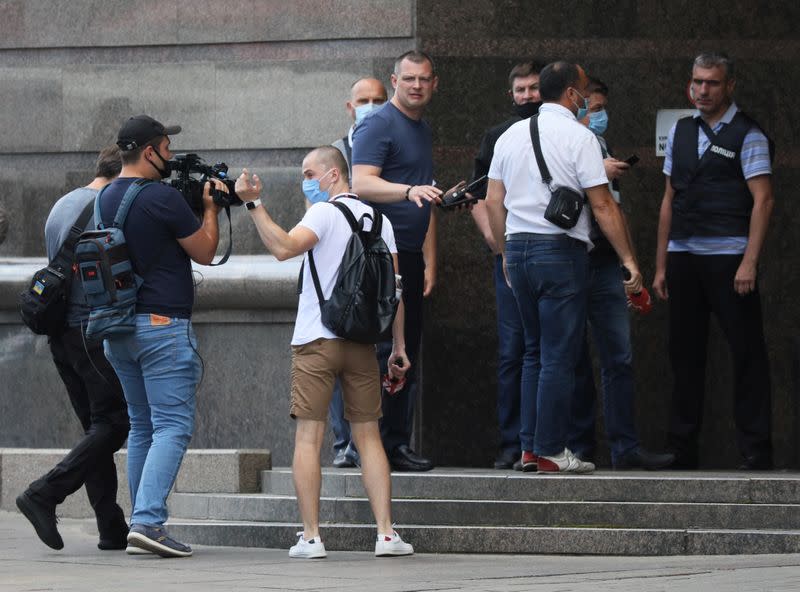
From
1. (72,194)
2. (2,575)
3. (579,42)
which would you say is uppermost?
(579,42)

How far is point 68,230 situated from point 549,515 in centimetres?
266

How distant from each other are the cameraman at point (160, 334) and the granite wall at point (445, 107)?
8.30 feet

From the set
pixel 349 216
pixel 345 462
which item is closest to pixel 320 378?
pixel 349 216

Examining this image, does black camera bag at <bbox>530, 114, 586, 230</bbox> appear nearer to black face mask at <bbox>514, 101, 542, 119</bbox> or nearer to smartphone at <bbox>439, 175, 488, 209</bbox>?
smartphone at <bbox>439, 175, 488, 209</bbox>

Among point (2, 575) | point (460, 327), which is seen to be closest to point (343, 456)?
point (460, 327)

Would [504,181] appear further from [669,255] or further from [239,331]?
[239,331]

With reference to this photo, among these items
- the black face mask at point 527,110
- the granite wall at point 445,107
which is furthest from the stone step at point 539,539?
the black face mask at point 527,110

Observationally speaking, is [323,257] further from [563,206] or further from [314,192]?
[563,206]

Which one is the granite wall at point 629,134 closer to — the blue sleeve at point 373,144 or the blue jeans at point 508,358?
the blue jeans at point 508,358

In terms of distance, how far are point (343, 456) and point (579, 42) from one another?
2.86 meters

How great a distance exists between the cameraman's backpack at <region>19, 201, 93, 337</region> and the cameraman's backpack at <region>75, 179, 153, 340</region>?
562 millimetres

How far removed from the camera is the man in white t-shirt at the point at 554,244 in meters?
8.58

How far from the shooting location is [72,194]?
872cm

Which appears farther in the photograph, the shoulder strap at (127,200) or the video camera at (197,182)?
the video camera at (197,182)
